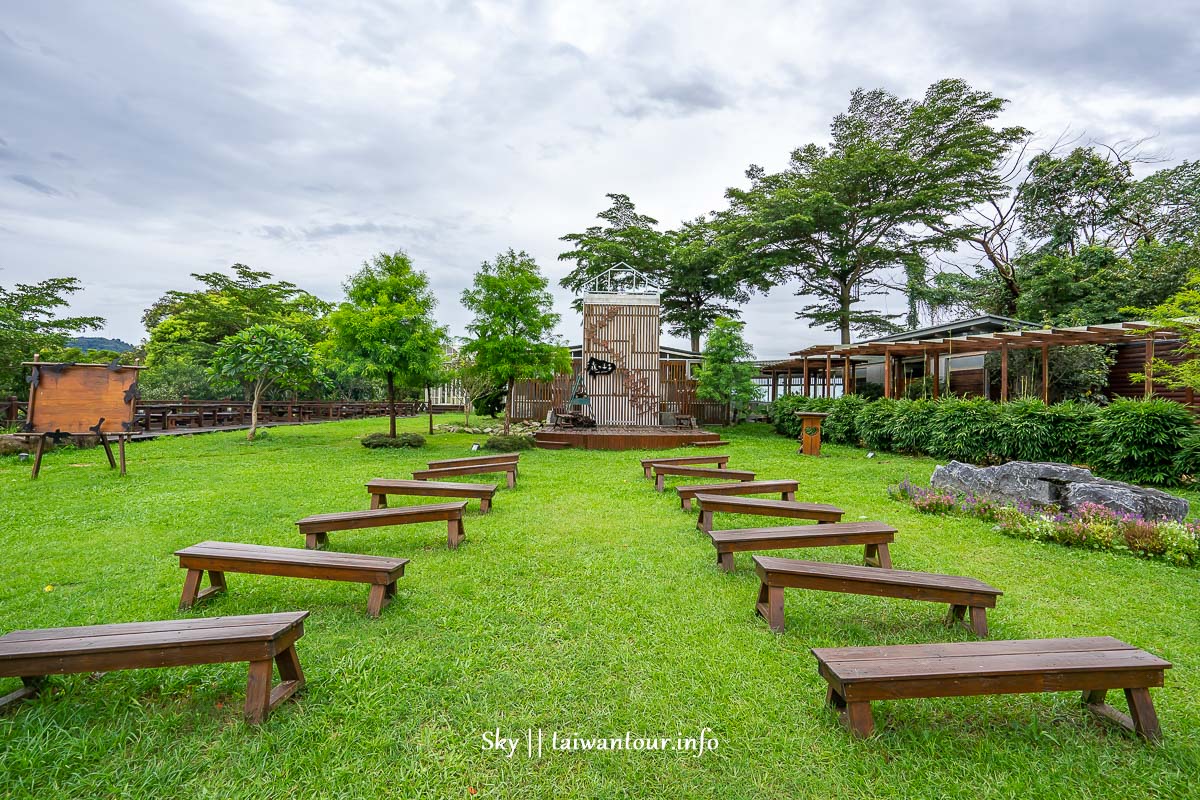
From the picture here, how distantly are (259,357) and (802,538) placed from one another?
46.6 ft

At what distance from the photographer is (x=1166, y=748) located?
2086mm

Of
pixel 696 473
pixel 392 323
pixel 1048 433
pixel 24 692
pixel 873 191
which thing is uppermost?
pixel 873 191

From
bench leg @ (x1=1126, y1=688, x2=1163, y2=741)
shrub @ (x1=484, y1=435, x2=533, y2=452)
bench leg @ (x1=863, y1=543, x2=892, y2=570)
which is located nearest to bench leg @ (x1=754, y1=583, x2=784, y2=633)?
bench leg @ (x1=863, y1=543, x2=892, y2=570)

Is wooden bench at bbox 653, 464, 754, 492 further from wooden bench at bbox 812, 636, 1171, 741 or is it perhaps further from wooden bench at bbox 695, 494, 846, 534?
wooden bench at bbox 812, 636, 1171, 741

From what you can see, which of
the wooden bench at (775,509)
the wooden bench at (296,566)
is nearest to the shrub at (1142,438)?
the wooden bench at (775,509)

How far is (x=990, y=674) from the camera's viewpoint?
6.75 feet

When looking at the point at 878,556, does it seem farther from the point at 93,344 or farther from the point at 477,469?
the point at 93,344

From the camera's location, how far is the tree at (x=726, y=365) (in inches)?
653

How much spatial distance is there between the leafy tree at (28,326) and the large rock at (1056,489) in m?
20.7

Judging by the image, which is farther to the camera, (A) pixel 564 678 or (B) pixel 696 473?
(B) pixel 696 473

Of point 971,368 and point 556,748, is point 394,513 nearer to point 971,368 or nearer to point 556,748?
point 556,748

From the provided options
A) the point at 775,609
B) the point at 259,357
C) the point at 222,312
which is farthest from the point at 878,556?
the point at 222,312

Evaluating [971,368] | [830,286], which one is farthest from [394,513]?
→ [830,286]

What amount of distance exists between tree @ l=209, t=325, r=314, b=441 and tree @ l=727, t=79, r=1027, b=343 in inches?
668
